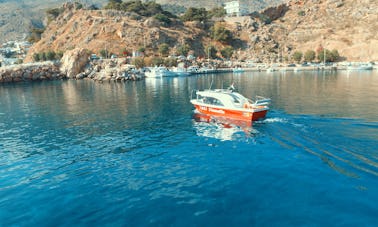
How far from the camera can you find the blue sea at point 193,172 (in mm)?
14945

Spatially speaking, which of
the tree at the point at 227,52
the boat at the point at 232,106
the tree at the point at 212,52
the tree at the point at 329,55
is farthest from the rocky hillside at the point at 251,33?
the boat at the point at 232,106

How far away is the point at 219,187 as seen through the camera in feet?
58.0

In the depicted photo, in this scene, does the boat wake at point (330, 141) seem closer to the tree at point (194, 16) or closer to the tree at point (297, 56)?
the tree at point (297, 56)

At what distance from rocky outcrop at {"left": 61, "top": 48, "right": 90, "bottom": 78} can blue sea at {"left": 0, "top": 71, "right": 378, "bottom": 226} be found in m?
87.7

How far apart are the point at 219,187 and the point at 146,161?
7245mm

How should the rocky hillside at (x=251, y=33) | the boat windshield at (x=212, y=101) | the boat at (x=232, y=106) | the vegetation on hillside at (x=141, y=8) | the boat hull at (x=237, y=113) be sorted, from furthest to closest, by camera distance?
1. the vegetation on hillside at (x=141, y=8)
2. the rocky hillside at (x=251, y=33)
3. the boat windshield at (x=212, y=101)
4. the boat at (x=232, y=106)
5. the boat hull at (x=237, y=113)

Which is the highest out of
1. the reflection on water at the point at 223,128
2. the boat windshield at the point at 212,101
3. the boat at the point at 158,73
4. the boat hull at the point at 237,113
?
the boat at the point at 158,73

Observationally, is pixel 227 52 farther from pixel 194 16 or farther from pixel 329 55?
pixel 329 55

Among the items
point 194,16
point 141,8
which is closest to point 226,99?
point 194,16

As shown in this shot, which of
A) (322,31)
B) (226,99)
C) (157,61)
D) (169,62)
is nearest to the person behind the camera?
(226,99)

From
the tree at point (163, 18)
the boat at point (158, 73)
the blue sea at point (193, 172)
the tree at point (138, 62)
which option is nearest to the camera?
the blue sea at point (193, 172)

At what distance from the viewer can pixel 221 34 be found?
515 feet

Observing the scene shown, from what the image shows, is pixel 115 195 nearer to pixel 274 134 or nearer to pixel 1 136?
pixel 274 134

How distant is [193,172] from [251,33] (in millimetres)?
162239
